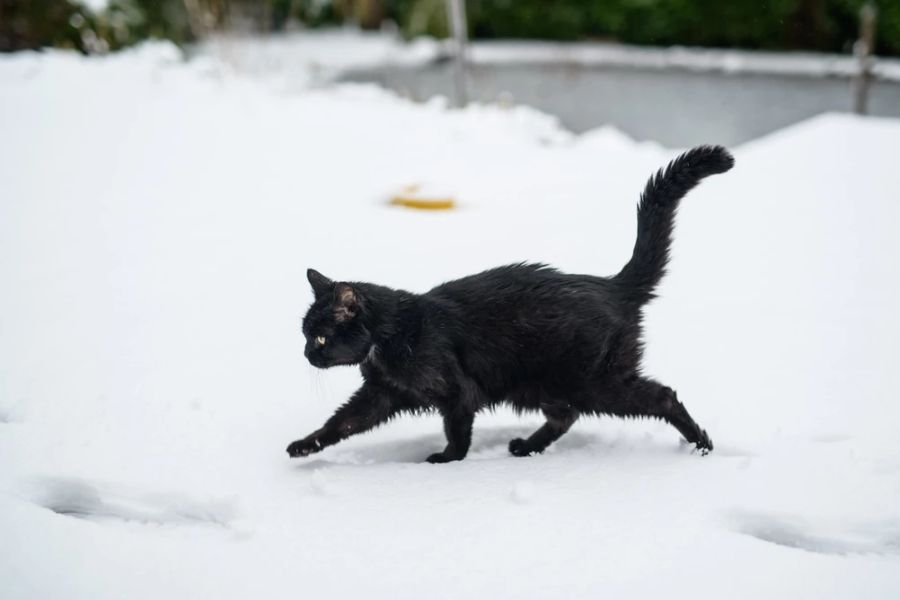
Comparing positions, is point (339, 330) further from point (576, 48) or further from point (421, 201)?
point (576, 48)

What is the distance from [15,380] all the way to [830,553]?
2.80 m

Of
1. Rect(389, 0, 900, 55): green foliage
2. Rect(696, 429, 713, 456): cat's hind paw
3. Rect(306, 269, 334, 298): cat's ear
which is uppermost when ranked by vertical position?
Rect(389, 0, 900, 55): green foliage

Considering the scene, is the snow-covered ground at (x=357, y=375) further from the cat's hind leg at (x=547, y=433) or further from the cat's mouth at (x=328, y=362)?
the cat's mouth at (x=328, y=362)

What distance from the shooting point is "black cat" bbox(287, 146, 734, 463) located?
2.64 metres

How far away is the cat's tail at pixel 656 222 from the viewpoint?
266 cm

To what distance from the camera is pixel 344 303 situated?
8.71 feet

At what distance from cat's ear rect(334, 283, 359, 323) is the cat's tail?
0.88 meters

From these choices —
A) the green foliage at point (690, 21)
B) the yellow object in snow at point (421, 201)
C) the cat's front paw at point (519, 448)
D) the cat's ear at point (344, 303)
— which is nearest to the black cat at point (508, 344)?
the cat's ear at point (344, 303)

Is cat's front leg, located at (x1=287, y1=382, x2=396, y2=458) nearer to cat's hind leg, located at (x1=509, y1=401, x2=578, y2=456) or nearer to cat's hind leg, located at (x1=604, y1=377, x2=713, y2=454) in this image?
cat's hind leg, located at (x1=509, y1=401, x2=578, y2=456)

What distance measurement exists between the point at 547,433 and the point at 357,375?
96 centimetres

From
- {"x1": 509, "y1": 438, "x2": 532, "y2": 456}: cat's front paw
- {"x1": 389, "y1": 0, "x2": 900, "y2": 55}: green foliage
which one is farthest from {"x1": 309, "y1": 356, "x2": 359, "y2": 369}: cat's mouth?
{"x1": 389, "y1": 0, "x2": 900, "y2": 55}: green foliage

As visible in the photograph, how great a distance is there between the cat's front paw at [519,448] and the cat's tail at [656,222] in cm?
60

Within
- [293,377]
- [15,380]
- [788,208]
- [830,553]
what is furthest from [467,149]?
[830,553]

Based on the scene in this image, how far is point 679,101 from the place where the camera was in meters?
10.4
